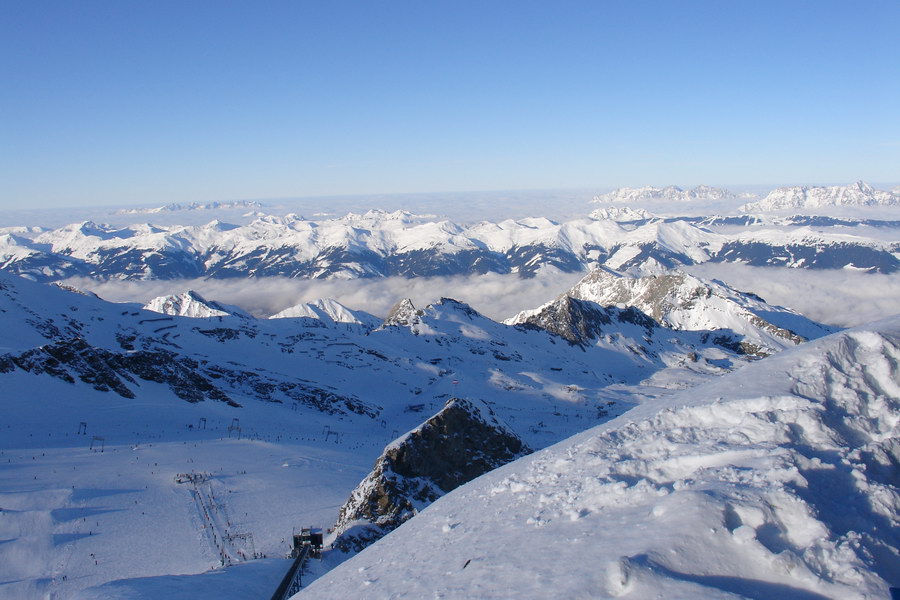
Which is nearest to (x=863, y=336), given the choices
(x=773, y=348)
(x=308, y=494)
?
(x=308, y=494)

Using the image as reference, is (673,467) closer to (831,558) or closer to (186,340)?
(831,558)

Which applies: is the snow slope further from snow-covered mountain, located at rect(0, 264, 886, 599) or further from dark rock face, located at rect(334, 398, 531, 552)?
dark rock face, located at rect(334, 398, 531, 552)

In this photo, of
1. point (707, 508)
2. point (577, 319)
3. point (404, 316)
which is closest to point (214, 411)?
point (707, 508)

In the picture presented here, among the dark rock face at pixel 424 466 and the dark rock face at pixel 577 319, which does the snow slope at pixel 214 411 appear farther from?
the dark rock face at pixel 577 319

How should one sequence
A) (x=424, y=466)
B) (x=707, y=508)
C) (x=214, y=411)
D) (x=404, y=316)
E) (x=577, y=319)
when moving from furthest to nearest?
(x=577, y=319), (x=404, y=316), (x=214, y=411), (x=424, y=466), (x=707, y=508)

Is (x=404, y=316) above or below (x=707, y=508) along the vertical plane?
below

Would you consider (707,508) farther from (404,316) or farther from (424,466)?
(404,316)

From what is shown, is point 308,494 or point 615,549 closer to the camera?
point 615,549
